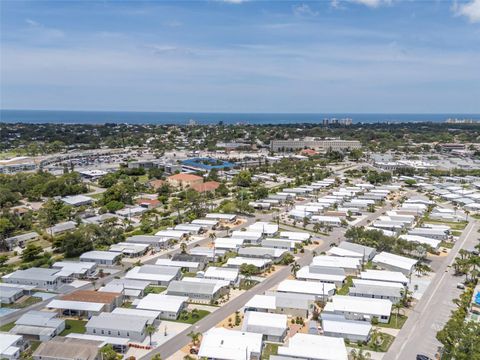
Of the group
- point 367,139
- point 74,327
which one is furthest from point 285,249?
point 367,139

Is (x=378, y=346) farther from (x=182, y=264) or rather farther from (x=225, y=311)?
(x=182, y=264)

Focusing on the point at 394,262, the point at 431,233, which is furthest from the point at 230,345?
the point at 431,233

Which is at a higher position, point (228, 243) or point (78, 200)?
point (78, 200)

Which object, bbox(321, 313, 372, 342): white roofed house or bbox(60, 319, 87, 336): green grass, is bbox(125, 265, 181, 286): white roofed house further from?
bbox(321, 313, 372, 342): white roofed house

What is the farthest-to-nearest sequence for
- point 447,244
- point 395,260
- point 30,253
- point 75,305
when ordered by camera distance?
point 447,244
point 30,253
point 395,260
point 75,305

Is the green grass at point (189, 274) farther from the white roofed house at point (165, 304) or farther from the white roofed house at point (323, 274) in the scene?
the white roofed house at point (323, 274)

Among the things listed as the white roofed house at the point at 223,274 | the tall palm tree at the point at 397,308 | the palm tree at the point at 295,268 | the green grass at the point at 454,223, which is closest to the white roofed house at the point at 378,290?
the tall palm tree at the point at 397,308
